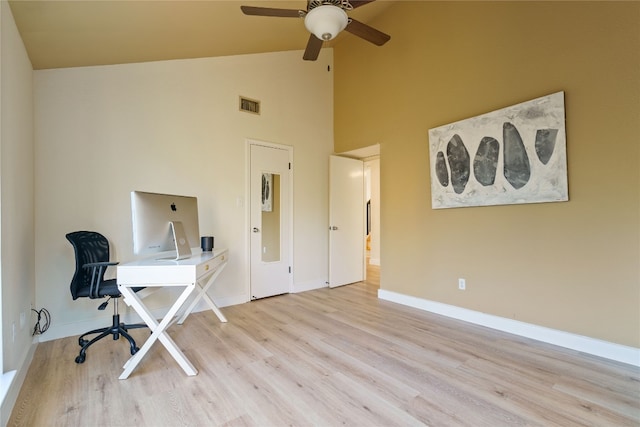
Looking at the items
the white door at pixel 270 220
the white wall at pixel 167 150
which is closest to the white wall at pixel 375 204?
the white wall at pixel 167 150

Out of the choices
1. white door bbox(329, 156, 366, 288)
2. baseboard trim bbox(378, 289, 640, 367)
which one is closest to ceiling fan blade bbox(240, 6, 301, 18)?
white door bbox(329, 156, 366, 288)

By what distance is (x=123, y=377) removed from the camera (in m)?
1.98

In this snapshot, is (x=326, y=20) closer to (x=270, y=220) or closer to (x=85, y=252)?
(x=270, y=220)

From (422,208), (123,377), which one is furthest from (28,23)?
(422,208)

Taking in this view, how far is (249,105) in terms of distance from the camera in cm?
390

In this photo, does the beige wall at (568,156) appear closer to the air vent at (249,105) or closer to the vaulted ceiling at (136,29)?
the vaulted ceiling at (136,29)

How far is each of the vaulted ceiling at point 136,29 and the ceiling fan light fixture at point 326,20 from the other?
1.05m

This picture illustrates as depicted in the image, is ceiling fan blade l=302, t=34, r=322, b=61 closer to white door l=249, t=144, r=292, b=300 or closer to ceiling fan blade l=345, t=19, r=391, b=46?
ceiling fan blade l=345, t=19, r=391, b=46

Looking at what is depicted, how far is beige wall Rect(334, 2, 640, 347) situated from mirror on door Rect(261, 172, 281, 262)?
4.83 feet

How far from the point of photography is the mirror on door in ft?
13.2

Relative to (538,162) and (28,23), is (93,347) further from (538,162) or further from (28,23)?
(538,162)

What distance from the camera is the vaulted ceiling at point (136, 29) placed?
83.7 inches

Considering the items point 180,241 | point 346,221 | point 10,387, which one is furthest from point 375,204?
point 10,387

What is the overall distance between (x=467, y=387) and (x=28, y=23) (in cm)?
388
